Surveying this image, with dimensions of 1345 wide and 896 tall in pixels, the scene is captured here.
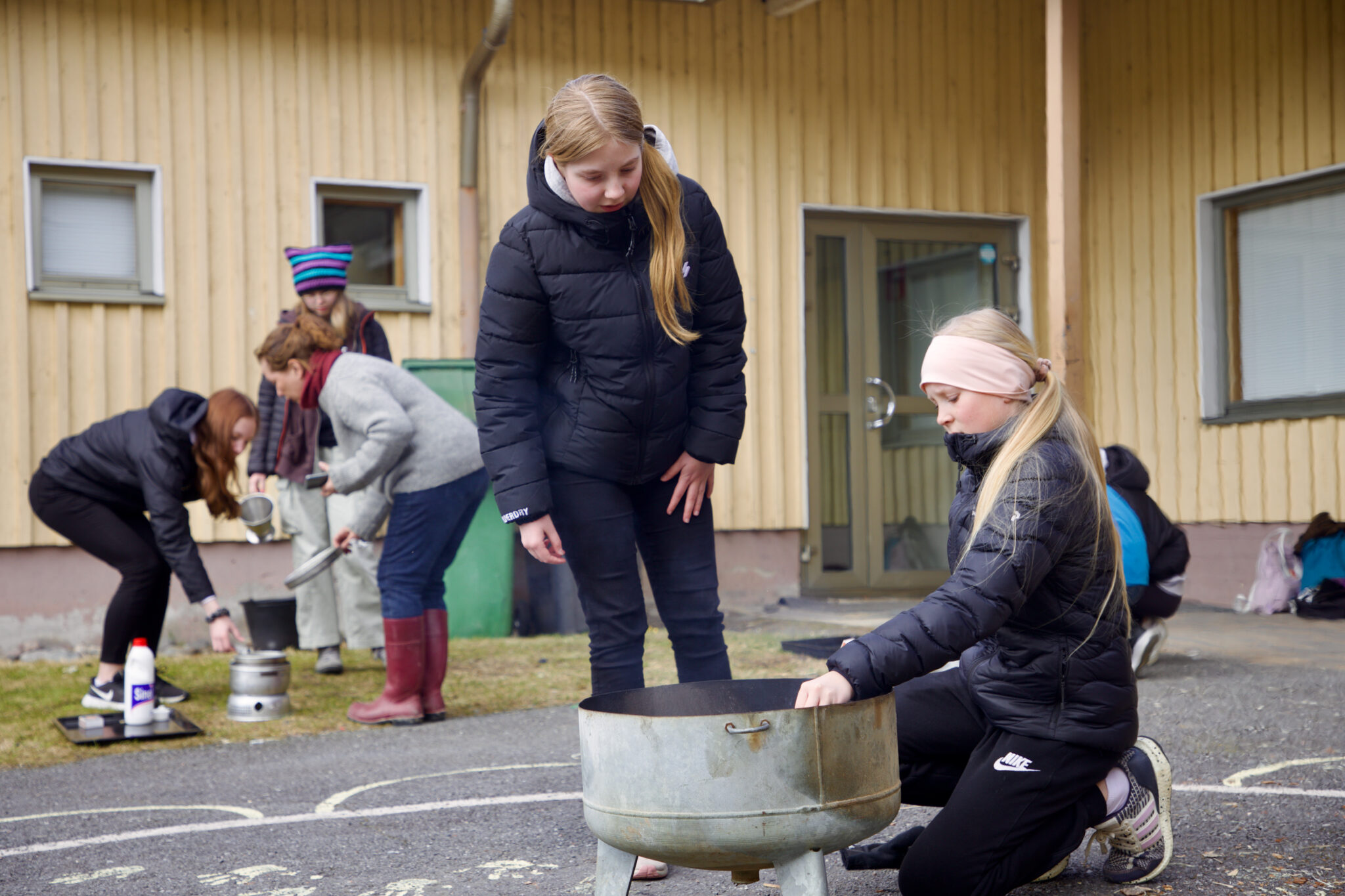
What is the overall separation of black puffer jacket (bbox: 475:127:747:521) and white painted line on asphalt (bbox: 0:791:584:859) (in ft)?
3.57

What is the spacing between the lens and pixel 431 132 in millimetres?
8727

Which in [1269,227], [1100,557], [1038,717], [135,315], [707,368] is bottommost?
[1038,717]

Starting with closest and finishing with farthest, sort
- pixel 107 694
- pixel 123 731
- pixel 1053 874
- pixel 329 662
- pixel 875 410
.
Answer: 1. pixel 1053 874
2. pixel 123 731
3. pixel 107 694
4. pixel 329 662
5. pixel 875 410

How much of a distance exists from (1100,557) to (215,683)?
16.5ft

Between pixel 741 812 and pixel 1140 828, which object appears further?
pixel 1140 828

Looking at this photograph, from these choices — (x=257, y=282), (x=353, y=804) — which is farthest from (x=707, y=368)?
(x=257, y=282)

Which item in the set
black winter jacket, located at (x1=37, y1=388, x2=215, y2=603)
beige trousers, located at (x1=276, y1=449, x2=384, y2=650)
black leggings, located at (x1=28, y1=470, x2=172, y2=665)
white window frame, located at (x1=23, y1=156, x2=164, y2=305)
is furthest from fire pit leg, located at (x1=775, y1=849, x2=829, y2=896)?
white window frame, located at (x1=23, y1=156, x2=164, y2=305)

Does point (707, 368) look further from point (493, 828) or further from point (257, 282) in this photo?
point (257, 282)

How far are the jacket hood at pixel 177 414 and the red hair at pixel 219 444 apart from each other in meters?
0.04

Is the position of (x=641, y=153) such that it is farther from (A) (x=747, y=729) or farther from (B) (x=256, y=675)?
(B) (x=256, y=675)

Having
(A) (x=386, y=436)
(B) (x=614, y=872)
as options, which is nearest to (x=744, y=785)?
(B) (x=614, y=872)

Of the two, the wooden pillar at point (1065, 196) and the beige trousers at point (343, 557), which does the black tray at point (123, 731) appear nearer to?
the beige trousers at point (343, 557)

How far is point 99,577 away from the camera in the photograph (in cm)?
792

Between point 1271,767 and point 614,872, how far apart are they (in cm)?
258
